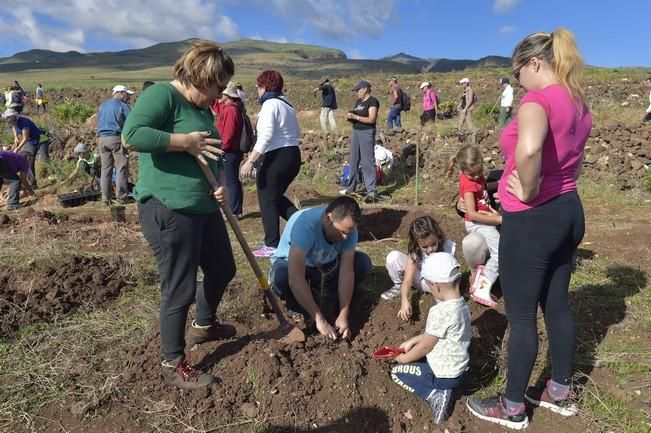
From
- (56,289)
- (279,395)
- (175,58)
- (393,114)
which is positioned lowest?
(279,395)

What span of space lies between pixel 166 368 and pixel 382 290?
1977 mm

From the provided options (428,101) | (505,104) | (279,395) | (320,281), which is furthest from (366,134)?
(428,101)

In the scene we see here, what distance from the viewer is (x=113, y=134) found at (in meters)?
7.76

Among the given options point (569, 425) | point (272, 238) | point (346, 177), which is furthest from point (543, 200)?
point (346, 177)

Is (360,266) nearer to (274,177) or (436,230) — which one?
(436,230)

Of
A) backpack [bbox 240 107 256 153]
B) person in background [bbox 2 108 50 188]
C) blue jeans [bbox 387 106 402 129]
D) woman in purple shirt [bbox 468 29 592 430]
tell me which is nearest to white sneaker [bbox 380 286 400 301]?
woman in purple shirt [bbox 468 29 592 430]

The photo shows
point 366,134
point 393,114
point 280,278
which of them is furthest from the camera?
point 393,114

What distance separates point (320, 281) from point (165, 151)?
1.81m

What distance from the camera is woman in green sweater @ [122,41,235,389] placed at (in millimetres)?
2383

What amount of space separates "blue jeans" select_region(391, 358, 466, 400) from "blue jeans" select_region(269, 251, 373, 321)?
0.93 metres

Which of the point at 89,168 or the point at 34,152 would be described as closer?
the point at 34,152

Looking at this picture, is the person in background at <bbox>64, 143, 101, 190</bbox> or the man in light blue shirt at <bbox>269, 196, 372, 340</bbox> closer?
the man in light blue shirt at <bbox>269, 196, 372, 340</bbox>

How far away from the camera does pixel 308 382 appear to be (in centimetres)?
292

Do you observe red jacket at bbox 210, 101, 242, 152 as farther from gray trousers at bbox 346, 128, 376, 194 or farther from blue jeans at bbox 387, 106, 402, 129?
blue jeans at bbox 387, 106, 402, 129
